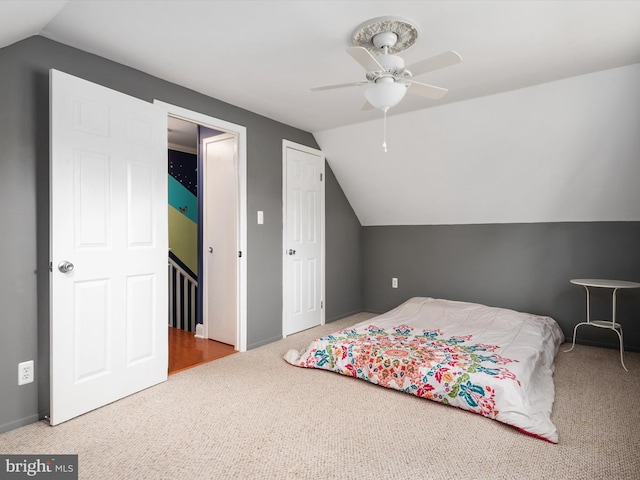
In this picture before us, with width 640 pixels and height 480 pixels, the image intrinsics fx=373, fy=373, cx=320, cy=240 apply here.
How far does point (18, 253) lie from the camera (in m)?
2.14

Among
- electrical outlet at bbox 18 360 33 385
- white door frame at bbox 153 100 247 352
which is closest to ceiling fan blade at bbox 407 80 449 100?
white door frame at bbox 153 100 247 352

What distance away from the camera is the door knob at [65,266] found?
216 cm

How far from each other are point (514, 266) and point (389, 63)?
2.95 metres

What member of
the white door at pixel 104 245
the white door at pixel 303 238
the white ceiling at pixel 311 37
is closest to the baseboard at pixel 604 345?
the white ceiling at pixel 311 37

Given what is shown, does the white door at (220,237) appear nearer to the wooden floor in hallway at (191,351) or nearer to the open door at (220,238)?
the open door at (220,238)

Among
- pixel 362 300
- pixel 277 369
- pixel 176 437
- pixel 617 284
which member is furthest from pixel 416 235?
pixel 176 437

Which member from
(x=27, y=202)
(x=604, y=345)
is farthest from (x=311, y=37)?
(x=604, y=345)

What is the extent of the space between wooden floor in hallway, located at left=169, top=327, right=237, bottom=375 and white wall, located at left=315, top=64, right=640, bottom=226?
2.48 metres

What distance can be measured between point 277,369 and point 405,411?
1.14 m

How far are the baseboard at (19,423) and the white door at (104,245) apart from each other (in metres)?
0.15

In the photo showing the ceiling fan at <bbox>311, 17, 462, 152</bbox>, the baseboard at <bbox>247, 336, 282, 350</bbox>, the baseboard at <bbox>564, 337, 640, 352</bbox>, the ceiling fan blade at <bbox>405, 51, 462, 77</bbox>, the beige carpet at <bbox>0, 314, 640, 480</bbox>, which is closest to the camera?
the beige carpet at <bbox>0, 314, 640, 480</bbox>

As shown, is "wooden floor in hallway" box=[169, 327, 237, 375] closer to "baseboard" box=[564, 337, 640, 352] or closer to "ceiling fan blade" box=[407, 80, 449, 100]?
"ceiling fan blade" box=[407, 80, 449, 100]

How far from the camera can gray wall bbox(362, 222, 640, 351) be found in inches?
139

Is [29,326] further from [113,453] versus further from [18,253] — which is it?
[113,453]
